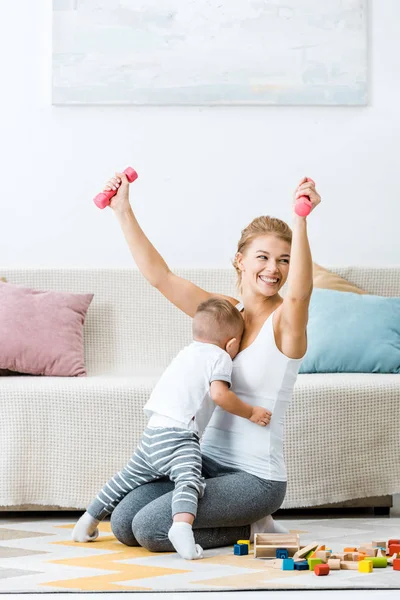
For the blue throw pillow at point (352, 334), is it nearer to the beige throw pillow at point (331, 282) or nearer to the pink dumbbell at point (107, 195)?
the beige throw pillow at point (331, 282)

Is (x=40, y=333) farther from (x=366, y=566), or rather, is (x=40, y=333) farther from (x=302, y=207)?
(x=366, y=566)

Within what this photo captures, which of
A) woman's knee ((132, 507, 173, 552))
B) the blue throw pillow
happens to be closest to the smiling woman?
woman's knee ((132, 507, 173, 552))

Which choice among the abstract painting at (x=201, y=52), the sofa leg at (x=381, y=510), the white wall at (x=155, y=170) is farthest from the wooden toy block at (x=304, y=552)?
the abstract painting at (x=201, y=52)

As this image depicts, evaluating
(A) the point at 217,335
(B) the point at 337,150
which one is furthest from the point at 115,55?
(A) the point at 217,335

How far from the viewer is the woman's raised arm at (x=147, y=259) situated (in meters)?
2.32

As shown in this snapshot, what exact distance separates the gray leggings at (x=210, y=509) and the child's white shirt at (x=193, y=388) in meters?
0.14

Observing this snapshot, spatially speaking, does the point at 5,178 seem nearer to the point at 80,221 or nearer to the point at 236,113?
the point at 80,221

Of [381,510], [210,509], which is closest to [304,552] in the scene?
[210,509]

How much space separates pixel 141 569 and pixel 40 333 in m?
1.33

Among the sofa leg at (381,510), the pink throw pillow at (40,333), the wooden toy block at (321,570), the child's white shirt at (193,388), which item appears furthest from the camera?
the pink throw pillow at (40,333)

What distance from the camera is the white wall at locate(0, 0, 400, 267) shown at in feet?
11.9

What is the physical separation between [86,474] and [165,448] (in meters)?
0.58

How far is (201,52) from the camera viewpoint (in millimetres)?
3617

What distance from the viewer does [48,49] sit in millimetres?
3633
